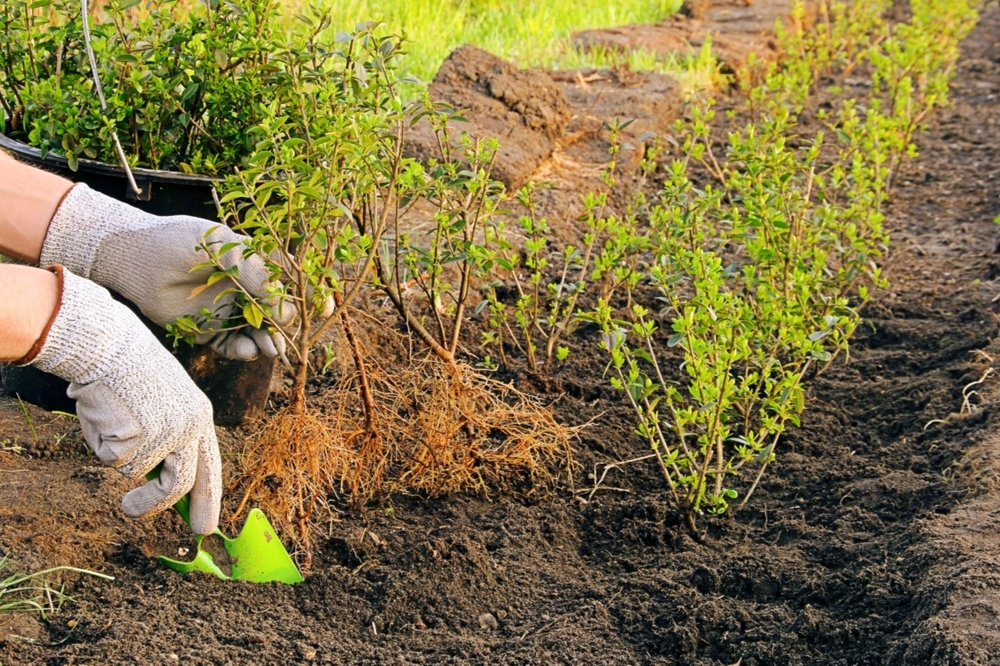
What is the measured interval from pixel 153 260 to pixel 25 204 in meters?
0.28

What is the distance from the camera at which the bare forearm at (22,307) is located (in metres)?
1.80

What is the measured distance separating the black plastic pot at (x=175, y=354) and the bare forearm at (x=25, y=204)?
21cm

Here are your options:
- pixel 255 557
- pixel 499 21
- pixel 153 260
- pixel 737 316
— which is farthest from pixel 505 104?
pixel 255 557

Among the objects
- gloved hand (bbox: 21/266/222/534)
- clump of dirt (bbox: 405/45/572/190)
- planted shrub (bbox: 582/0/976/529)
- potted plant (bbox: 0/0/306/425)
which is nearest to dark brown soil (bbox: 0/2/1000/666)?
planted shrub (bbox: 582/0/976/529)

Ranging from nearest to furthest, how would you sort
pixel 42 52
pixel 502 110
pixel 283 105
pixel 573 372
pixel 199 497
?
pixel 199 497, pixel 283 105, pixel 42 52, pixel 573 372, pixel 502 110

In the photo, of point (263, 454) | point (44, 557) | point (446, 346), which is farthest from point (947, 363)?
point (44, 557)

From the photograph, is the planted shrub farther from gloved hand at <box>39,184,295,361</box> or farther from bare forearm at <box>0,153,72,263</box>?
bare forearm at <box>0,153,72,263</box>

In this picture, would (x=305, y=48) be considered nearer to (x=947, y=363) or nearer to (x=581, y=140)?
(x=947, y=363)

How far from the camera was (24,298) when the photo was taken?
183cm

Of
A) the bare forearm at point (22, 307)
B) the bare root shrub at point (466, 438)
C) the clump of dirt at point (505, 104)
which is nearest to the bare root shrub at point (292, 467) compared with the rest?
the bare root shrub at point (466, 438)

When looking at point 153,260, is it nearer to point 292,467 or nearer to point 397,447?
point 292,467

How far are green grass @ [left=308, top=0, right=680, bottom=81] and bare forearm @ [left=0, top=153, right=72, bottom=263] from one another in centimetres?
285

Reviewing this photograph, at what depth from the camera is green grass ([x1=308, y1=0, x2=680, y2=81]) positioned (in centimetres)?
552

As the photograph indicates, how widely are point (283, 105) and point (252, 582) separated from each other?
967 millimetres
